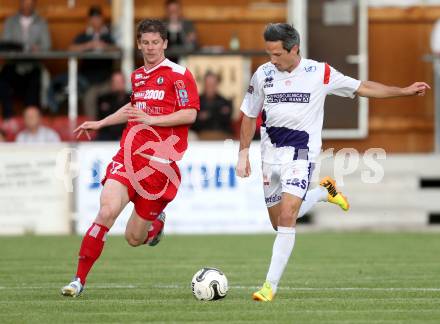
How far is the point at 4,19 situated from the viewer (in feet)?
69.6

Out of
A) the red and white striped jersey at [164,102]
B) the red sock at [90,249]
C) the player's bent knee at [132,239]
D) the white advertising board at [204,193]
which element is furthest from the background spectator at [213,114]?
the red sock at [90,249]

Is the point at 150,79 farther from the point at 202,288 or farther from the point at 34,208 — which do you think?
the point at 34,208

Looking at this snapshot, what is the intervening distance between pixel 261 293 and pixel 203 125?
33.5 ft

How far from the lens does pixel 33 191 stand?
18.8 metres

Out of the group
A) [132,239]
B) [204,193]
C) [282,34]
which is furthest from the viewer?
[204,193]

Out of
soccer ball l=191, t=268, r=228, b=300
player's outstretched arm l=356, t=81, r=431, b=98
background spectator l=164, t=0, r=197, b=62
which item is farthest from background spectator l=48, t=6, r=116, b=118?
soccer ball l=191, t=268, r=228, b=300

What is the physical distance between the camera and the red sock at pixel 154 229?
37.4ft

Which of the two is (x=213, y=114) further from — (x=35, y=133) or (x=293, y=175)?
(x=293, y=175)

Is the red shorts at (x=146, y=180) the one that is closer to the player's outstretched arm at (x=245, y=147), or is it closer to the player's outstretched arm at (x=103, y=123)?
the player's outstretched arm at (x=103, y=123)

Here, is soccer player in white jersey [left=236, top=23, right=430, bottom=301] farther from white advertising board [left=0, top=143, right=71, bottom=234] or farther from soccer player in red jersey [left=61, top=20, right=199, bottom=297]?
white advertising board [left=0, top=143, right=71, bottom=234]

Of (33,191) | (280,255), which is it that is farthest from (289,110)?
(33,191)

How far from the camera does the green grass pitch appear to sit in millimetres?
9117

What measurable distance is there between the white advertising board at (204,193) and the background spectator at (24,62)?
6.78 feet

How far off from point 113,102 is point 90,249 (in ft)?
30.8
